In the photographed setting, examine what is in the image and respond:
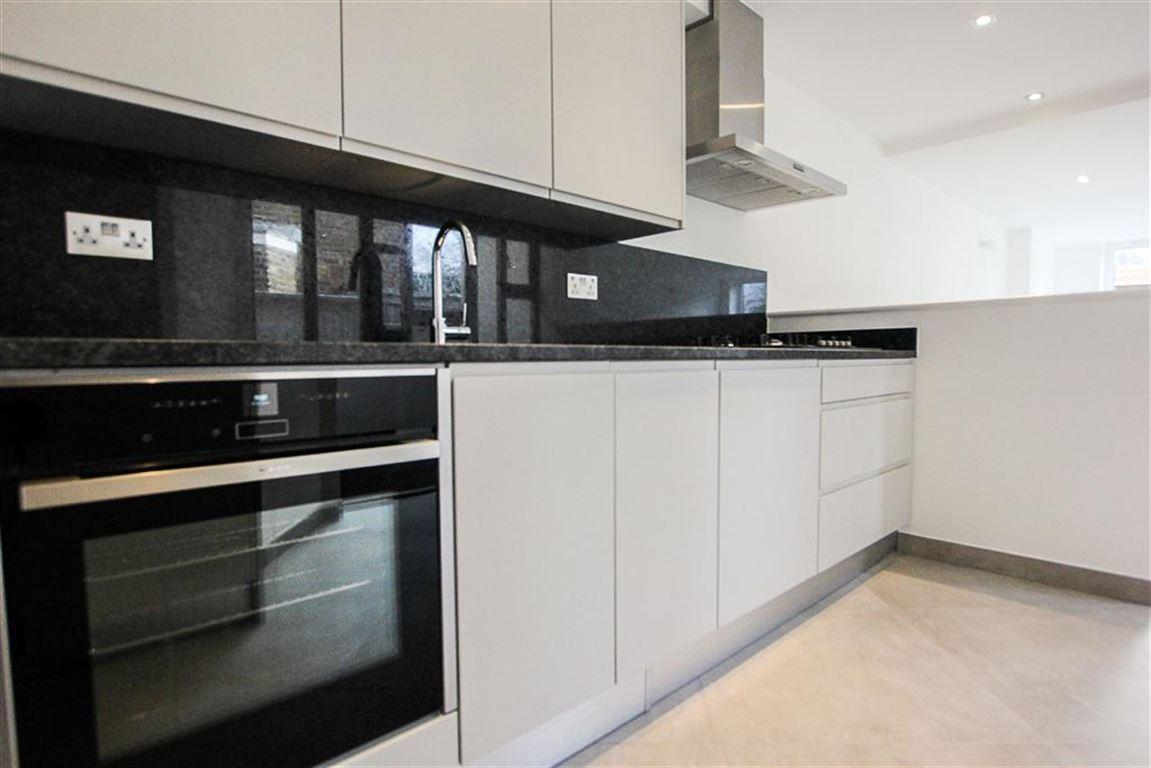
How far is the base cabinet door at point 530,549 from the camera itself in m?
1.05

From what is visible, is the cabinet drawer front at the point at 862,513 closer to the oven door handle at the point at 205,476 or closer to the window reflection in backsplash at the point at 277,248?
the oven door handle at the point at 205,476

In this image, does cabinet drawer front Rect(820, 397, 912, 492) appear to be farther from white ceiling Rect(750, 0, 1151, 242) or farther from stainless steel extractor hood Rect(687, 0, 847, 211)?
white ceiling Rect(750, 0, 1151, 242)

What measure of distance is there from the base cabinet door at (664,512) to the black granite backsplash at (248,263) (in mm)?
650

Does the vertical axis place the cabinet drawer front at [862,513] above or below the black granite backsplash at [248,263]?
below

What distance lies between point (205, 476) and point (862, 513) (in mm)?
2283

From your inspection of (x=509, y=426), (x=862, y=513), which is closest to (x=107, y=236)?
(x=509, y=426)

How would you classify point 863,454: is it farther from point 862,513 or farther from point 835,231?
point 835,231

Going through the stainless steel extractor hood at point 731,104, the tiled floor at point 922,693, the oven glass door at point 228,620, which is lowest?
the tiled floor at point 922,693

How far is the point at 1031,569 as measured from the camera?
93.9 inches

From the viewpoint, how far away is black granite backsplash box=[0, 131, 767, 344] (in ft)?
3.66

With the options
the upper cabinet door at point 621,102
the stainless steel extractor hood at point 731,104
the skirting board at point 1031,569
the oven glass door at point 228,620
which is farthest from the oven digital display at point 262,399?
the skirting board at point 1031,569

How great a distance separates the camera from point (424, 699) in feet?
3.30

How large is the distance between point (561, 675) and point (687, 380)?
745 mm

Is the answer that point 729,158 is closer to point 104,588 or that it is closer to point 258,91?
point 258,91
